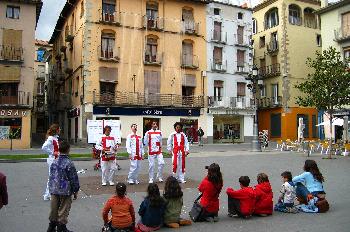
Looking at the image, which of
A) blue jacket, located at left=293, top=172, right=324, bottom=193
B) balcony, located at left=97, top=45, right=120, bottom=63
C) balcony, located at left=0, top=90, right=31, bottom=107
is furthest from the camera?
balcony, located at left=97, top=45, right=120, bottom=63

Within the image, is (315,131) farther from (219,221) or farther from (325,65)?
(219,221)

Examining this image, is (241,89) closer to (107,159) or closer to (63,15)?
(63,15)

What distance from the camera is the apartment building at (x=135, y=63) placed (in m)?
35.9

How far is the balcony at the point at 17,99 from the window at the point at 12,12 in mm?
6391

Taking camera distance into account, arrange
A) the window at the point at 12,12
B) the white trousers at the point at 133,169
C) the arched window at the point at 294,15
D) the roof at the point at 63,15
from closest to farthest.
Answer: the white trousers at the point at 133,169
the window at the point at 12,12
the roof at the point at 63,15
the arched window at the point at 294,15

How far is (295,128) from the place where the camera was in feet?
150

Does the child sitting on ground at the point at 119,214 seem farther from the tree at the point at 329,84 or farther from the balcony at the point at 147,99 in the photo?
the balcony at the point at 147,99

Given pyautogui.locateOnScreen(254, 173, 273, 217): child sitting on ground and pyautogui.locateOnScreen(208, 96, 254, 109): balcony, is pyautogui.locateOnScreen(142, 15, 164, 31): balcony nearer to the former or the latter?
pyautogui.locateOnScreen(208, 96, 254, 109): balcony

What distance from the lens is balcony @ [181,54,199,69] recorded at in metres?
39.8

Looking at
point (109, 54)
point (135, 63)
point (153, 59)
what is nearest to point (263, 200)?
point (109, 54)

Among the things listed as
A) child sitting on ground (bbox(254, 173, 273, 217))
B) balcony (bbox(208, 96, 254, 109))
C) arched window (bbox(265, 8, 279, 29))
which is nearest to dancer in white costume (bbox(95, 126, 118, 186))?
child sitting on ground (bbox(254, 173, 273, 217))

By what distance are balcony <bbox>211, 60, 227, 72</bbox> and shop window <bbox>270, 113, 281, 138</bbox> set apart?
937 centimetres

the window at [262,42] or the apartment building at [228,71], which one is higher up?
the window at [262,42]

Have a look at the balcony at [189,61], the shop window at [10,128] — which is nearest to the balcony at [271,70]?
the balcony at [189,61]
